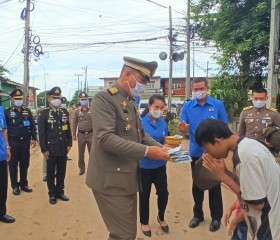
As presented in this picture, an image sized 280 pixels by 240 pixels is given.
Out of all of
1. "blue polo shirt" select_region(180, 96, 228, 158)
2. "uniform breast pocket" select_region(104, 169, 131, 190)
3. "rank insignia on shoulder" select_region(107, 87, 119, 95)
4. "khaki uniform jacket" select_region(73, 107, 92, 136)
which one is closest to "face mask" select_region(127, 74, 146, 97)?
"rank insignia on shoulder" select_region(107, 87, 119, 95)

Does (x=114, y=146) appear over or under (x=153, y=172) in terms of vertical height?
over

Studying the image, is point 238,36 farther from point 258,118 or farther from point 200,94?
point 200,94

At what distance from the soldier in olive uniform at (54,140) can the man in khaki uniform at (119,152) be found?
129 inches

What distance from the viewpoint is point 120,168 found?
Result: 8.75 feet

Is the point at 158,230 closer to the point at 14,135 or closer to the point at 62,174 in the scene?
the point at 62,174

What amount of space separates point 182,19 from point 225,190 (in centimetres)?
1302

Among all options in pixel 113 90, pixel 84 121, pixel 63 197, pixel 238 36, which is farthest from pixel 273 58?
pixel 113 90

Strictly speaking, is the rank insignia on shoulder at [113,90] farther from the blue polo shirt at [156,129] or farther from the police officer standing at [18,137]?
the police officer standing at [18,137]

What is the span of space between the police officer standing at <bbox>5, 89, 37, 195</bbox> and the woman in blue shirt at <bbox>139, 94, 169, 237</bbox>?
9.37ft

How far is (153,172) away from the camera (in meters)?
4.34

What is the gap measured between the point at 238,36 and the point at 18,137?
7099mm

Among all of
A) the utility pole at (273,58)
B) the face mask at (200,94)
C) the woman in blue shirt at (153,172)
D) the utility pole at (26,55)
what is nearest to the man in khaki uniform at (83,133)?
the woman in blue shirt at (153,172)

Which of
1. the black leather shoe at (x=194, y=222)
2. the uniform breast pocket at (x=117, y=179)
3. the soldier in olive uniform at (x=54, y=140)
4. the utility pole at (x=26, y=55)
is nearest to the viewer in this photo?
the uniform breast pocket at (x=117, y=179)

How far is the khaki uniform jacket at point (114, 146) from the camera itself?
253 centimetres
